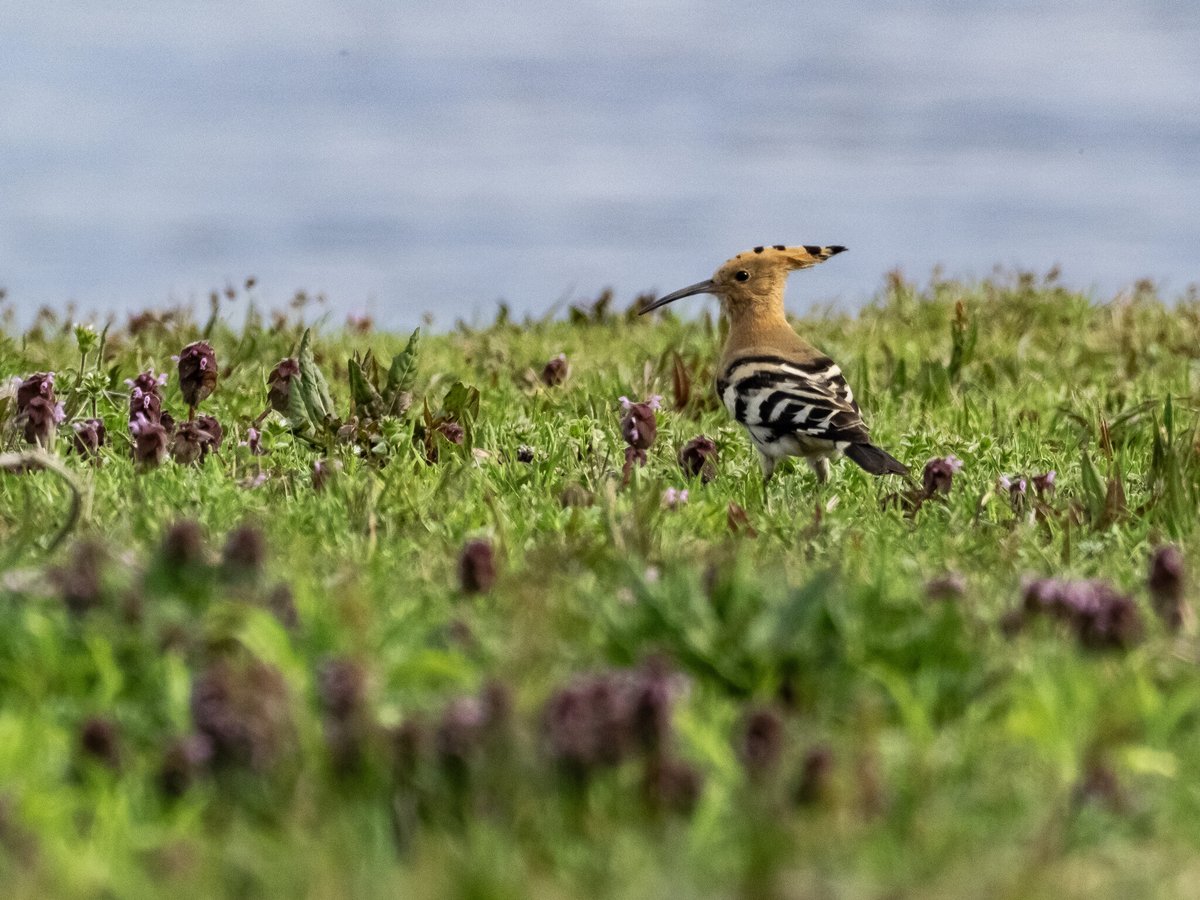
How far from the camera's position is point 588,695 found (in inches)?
103

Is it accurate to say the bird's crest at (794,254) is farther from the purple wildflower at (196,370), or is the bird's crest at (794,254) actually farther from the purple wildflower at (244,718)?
the purple wildflower at (244,718)

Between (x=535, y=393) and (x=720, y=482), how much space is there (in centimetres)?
225

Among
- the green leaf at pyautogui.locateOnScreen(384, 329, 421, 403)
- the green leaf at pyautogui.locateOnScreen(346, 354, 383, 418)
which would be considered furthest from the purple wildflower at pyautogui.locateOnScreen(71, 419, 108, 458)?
the green leaf at pyautogui.locateOnScreen(384, 329, 421, 403)

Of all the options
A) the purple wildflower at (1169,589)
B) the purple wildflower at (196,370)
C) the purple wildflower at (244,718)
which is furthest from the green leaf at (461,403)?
the purple wildflower at (244,718)

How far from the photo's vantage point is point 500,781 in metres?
2.68

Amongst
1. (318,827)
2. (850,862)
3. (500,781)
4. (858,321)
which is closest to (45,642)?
(318,827)

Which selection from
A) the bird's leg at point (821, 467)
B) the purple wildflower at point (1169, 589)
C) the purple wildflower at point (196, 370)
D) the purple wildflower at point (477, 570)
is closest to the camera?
the purple wildflower at point (1169, 589)

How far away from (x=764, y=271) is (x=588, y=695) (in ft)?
20.0

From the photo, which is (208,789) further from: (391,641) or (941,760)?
(941,760)

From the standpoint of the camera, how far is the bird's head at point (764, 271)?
849cm

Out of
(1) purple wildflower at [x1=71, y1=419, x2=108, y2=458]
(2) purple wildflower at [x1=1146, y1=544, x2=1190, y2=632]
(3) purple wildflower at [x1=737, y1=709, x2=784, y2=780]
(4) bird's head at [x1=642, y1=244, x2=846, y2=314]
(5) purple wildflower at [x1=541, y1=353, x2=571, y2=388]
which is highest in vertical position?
(4) bird's head at [x1=642, y1=244, x2=846, y2=314]

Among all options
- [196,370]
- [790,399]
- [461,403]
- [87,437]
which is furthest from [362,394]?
[790,399]

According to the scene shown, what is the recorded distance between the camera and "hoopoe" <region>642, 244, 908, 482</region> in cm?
641

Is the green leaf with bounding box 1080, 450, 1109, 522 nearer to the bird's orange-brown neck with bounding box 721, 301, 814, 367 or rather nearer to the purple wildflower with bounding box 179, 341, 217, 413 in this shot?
the bird's orange-brown neck with bounding box 721, 301, 814, 367
